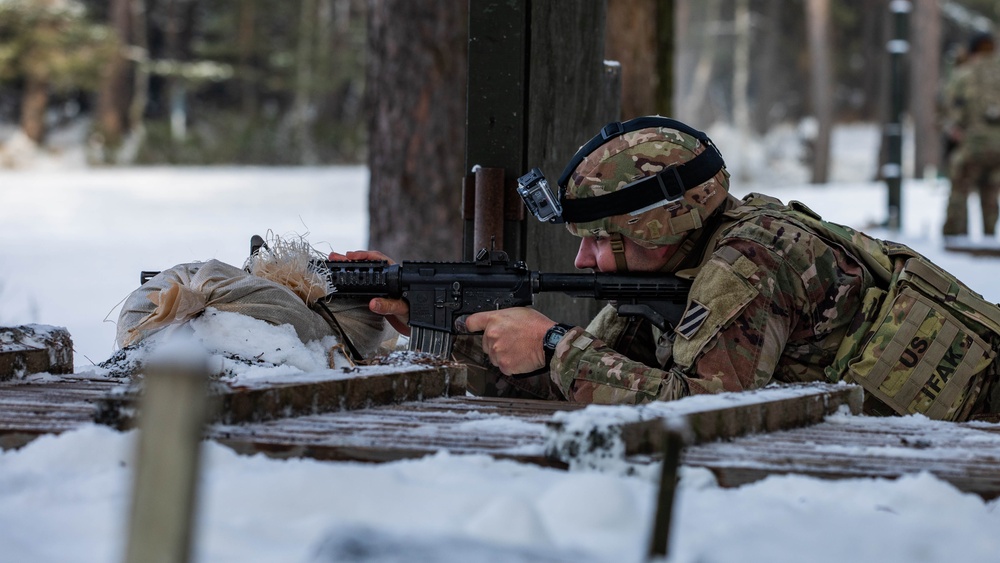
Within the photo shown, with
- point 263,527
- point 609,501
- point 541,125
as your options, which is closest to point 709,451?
point 609,501

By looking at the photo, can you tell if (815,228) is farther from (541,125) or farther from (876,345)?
(541,125)

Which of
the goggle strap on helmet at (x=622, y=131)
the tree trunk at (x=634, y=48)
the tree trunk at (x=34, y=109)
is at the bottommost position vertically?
the goggle strap on helmet at (x=622, y=131)

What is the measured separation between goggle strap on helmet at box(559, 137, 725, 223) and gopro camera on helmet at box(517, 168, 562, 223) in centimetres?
12

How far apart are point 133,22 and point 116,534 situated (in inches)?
1110

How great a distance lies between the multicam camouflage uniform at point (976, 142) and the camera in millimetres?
12039

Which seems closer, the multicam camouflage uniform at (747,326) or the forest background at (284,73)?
the multicam camouflage uniform at (747,326)

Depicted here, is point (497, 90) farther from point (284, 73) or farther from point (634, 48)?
point (284, 73)

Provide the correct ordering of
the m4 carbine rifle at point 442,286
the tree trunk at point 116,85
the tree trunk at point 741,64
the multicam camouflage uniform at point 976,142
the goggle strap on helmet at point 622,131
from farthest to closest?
the tree trunk at point 741,64, the tree trunk at point 116,85, the multicam camouflage uniform at point 976,142, the m4 carbine rifle at point 442,286, the goggle strap on helmet at point 622,131

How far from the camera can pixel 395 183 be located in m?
7.04

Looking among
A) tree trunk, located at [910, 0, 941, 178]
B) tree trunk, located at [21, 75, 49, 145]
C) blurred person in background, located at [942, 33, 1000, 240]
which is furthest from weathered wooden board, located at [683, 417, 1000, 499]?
tree trunk, located at [21, 75, 49, 145]

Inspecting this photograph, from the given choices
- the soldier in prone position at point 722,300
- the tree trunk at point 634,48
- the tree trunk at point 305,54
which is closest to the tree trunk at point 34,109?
the tree trunk at point 305,54

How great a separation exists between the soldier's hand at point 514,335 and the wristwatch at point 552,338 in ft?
0.04

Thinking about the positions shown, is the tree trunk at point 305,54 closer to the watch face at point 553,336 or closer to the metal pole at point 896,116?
the metal pole at point 896,116

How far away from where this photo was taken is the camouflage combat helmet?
3.32m
